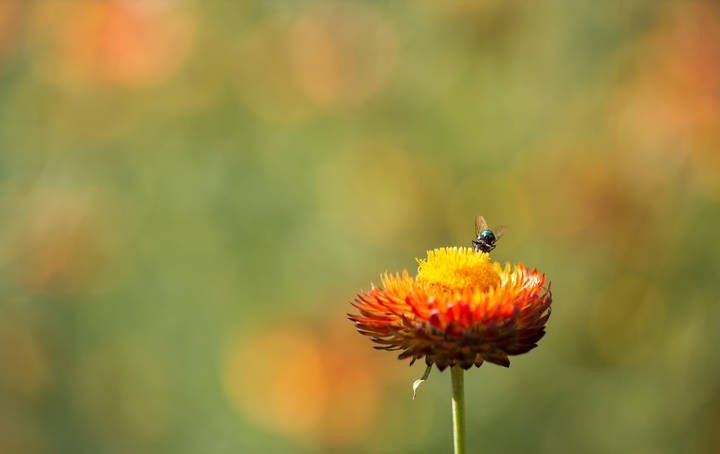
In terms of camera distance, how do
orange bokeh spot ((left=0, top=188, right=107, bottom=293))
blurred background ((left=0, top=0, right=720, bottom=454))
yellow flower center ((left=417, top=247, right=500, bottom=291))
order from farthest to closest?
orange bokeh spot ((left=0, top=188, right=107, bottom=293)) < blurred background ((left=0, top=0, right=720, bottom=454)) < yellow flower center ((left=417, top=247, right=500, bottom=291))

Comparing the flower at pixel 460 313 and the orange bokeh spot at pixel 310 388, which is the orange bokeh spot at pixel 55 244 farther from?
the flower at pixel 460 313

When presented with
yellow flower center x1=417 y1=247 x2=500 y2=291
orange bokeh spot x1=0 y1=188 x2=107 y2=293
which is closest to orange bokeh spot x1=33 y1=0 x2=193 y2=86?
orange bokeh spot x1=0 y1=188 x2=107 y2=293

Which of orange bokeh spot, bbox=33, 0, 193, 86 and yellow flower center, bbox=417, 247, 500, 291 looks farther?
orange bokeh spot, bbox=33, 0, 193, 86

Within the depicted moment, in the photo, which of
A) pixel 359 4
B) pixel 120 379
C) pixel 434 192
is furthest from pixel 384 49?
pixel 120 379

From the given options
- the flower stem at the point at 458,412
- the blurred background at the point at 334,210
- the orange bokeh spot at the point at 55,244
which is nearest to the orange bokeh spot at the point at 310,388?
the blurred background at the point at 334,210

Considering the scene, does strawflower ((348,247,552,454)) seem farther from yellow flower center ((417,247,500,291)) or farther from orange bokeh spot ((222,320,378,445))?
orange bokeh spot ((222,320,378,445))

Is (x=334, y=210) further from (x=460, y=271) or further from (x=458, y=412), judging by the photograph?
(x=458, y=412)

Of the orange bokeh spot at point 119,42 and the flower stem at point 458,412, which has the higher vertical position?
the orange bokeh spot at point 119,42
